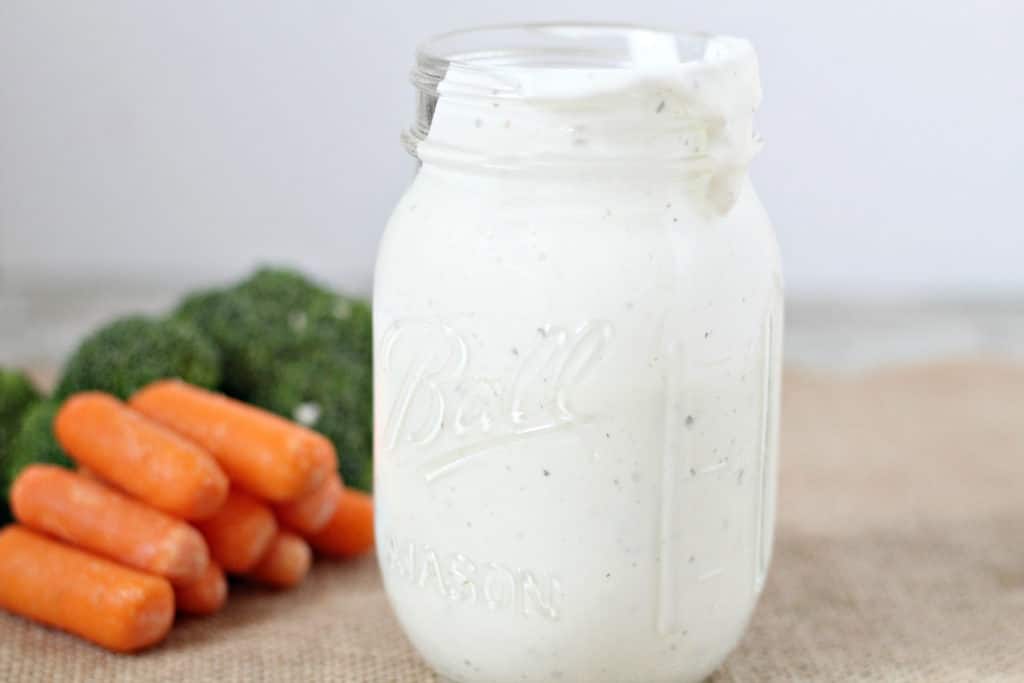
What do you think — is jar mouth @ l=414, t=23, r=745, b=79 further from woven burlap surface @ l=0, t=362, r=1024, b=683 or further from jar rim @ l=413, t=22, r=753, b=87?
woven burlap surface @ l=0, t=362, r=1024, b=683

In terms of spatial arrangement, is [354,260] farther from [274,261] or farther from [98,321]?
[98,321]

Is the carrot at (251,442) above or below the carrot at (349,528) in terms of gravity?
above

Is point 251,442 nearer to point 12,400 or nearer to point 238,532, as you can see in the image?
point 238,532

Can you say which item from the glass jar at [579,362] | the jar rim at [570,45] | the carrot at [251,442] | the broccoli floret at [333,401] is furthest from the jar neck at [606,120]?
the broccoli floret at [333,401]

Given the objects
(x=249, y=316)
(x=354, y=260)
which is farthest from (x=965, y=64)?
(x=249, y=316)

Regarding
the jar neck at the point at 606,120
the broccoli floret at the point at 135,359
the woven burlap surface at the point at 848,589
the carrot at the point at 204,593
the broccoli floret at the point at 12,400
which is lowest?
the woven burlap surface at the point at 848,589

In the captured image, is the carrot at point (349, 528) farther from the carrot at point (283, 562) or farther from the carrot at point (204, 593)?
the carrot at point (204, 593)

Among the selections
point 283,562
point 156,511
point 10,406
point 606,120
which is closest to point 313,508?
point 283,562

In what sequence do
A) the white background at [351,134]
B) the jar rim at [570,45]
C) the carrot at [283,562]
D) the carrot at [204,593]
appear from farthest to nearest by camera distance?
the white background at [351,134] → the carrot at [283,562] → the carrot at [204,593] → the jar rim at [570,45]
